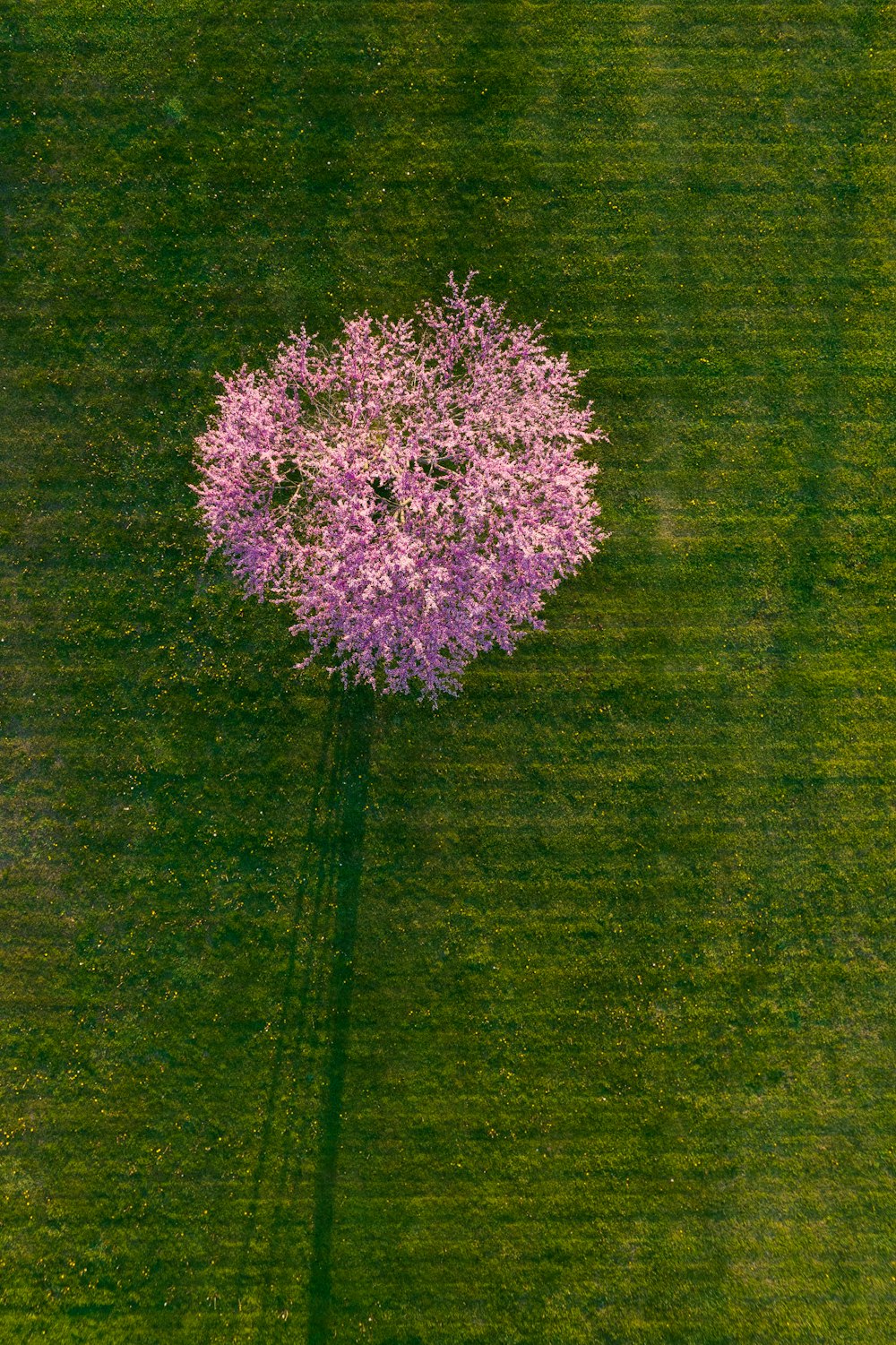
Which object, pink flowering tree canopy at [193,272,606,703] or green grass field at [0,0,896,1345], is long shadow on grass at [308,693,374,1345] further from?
pink flowering tree canopy at [193,272,606,703]

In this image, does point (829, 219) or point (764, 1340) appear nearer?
point (764, 1340)

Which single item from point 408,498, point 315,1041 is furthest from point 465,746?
point 315,1041

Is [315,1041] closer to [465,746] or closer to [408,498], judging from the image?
[465,746]

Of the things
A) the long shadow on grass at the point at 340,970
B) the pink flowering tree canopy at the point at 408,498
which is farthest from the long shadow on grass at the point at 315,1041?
the pink flowering tree canopy at the point at 408,498

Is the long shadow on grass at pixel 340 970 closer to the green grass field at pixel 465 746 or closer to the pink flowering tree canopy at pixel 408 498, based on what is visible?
the green grass field at pixel 465 746

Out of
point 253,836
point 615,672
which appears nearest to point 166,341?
point 253,836

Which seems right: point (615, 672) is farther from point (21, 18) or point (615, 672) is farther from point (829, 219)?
point (21, 18)

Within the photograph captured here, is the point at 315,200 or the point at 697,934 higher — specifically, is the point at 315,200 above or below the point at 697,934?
above
